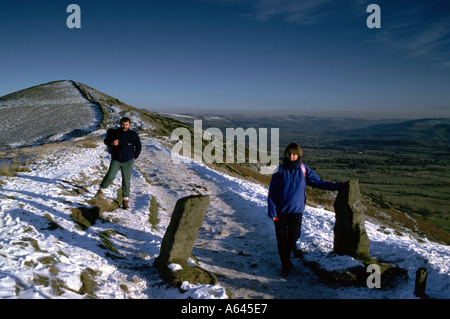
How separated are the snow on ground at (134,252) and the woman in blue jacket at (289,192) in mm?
1261

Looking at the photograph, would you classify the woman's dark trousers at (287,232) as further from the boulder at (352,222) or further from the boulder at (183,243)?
the boulder at (183,243)

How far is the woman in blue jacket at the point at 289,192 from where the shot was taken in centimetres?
643

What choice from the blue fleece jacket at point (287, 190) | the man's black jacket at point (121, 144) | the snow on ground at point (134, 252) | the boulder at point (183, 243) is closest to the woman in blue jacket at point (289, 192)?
the blue fleece jacket at point (287, 190)

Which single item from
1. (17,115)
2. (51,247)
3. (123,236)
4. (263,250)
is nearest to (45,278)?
(51,247)

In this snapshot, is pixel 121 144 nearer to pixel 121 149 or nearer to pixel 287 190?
pixel 121 149

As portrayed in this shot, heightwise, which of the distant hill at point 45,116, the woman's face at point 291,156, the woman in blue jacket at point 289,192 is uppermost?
the distant hill at point 45,116

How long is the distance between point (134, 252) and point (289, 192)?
4.36m

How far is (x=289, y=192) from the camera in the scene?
6.45 metres

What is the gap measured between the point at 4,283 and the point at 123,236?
12.7ft

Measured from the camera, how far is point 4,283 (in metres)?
3.96

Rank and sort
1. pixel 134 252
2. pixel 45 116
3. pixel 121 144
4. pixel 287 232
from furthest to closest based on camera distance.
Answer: pixel 45 116, pixel 121 144, pixel 134 252, pixel 287 232

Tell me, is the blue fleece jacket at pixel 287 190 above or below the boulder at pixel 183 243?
above

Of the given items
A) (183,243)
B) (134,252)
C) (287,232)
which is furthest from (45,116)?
(287,232)
